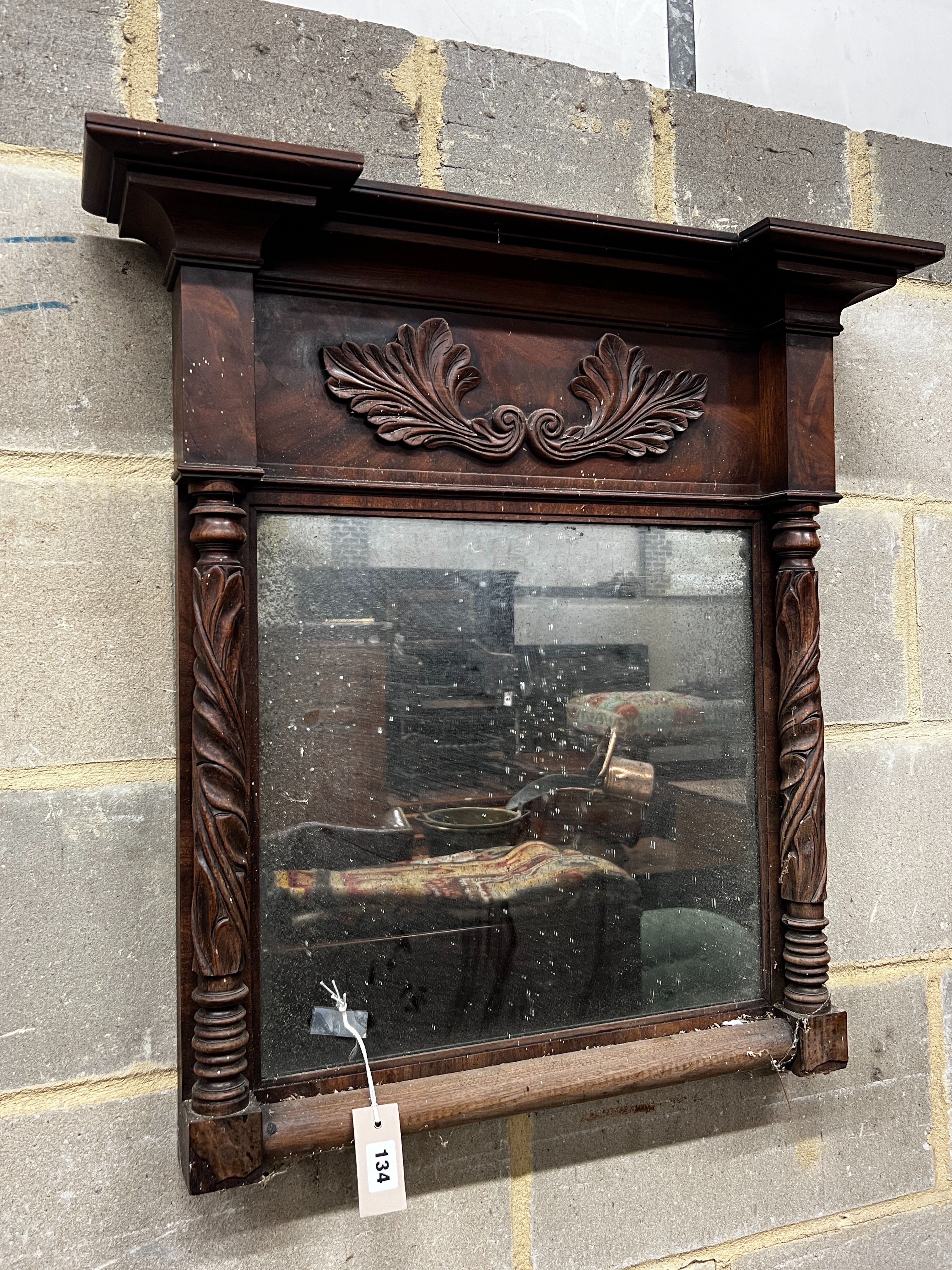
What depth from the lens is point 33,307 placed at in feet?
2.63

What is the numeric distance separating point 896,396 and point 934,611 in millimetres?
255

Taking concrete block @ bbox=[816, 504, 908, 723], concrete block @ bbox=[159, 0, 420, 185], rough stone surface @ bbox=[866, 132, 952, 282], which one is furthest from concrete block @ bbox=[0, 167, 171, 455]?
rough stone surface @ bbox=[866, 132, 952, 282]

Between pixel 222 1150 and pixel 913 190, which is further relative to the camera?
pixel 913 190

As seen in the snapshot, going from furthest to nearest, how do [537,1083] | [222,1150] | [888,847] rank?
[888,847] → [537,1083] → [222,1150]

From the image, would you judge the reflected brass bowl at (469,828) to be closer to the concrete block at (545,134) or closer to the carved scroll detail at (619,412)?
the carved scroll detail at (619,412)

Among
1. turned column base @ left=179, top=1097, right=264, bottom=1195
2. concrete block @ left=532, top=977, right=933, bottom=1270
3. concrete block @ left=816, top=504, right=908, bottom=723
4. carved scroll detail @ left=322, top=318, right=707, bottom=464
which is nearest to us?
turned column base @ left=179, top=1097, right=264, bottom=1195

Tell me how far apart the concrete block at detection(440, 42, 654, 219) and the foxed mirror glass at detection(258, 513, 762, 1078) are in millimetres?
356

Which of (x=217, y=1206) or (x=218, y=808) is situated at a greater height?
(x=218, y=808)

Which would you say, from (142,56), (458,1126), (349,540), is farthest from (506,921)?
(142,56)

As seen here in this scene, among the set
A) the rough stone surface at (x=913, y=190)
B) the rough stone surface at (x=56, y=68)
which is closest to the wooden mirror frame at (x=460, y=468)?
the rough stone surface at (x=56, y=68)

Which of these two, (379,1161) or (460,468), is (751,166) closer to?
(460,468)

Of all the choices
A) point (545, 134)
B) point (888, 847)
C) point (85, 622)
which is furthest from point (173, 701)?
point (888, 847)

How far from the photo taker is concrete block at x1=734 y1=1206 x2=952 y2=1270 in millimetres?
1019

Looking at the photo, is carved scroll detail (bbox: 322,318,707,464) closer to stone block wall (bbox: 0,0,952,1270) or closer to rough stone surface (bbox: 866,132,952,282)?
stone block wall (bbox: 0,0,952,1270)
